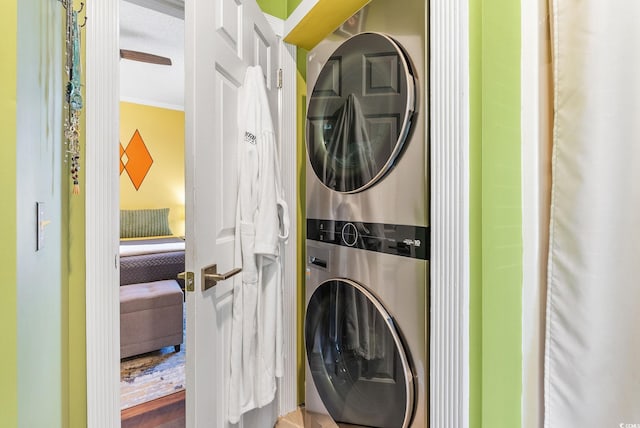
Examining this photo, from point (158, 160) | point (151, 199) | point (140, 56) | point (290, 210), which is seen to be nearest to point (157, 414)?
point (290, 210)

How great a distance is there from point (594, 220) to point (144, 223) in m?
5.28

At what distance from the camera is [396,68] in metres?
0.90

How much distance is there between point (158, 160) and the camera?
16.7 feet

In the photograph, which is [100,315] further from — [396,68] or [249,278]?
[396,68]

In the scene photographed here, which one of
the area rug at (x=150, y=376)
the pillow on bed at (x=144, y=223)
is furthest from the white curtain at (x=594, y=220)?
the pillow on bed at (x=144, y=223)

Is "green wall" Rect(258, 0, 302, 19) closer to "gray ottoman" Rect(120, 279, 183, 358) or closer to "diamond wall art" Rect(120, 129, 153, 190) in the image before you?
"gray ottoman" Rect(120, 279, 183, 358)

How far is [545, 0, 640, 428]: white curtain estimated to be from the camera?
67cm

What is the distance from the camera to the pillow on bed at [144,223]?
4.56 meters

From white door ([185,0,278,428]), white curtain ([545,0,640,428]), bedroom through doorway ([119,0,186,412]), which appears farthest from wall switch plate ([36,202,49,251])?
bedroom through doorway ([119,0,186,412])

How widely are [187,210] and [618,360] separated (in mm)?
1149

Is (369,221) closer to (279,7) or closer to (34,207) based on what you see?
(34,207)

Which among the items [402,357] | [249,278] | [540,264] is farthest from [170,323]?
[540,264]

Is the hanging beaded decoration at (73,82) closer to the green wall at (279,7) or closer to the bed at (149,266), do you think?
the green wall at (279,7)

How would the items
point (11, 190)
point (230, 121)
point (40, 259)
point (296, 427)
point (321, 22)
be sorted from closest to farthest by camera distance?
point (11, 190) < point (40, 259) < point (230, 121) < point (321, 22) < point (296, 427)
